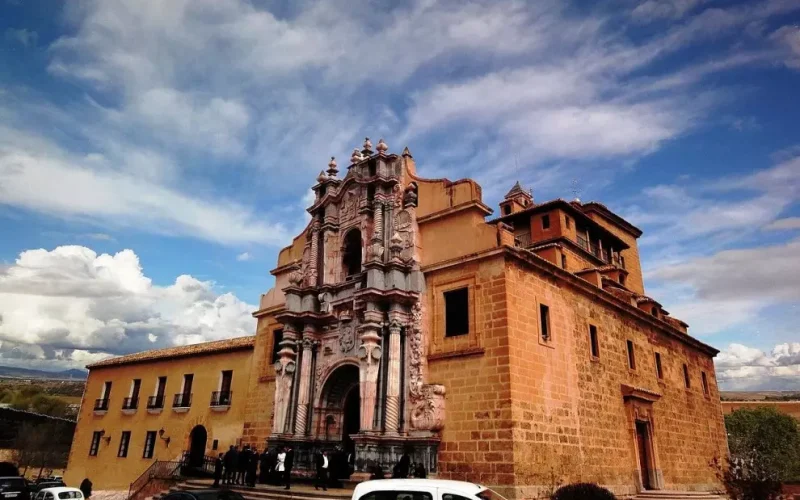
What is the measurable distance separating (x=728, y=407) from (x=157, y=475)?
6555 cm

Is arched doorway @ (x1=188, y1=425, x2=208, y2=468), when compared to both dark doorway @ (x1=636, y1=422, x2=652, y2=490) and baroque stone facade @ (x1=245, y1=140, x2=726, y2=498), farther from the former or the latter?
dark doorway @ (x1=636, y1=422, x2=652, y2=490)

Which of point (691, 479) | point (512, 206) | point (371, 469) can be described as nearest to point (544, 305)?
point (371, 469)

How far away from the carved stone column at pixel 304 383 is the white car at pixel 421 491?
10249mm

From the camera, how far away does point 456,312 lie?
15.5 m

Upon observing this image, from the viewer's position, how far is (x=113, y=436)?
26812 mm

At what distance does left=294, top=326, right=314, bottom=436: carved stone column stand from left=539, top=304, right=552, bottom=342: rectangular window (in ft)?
26.2

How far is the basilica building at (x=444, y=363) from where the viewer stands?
14289 mm

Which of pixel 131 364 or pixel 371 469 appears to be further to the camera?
pixel 131 364

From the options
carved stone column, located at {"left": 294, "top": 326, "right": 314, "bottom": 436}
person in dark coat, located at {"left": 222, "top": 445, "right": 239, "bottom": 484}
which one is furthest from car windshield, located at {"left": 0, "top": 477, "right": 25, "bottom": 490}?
carved stone column, located at {"left": 294, "top": 326, "right": 314, "bottom": 436}

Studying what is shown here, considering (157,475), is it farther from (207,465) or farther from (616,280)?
(616,280)

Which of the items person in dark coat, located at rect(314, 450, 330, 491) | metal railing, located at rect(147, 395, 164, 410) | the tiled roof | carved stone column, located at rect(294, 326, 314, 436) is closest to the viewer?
person in dark coat, located at rect(314, 450, 330, 491)

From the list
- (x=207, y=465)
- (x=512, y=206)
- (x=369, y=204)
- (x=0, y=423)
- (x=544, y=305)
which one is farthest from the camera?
(x=0, y=423)

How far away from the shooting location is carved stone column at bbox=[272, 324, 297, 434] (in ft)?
60.2

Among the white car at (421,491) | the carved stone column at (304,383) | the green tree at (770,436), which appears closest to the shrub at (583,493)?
the white car at (421,491)
